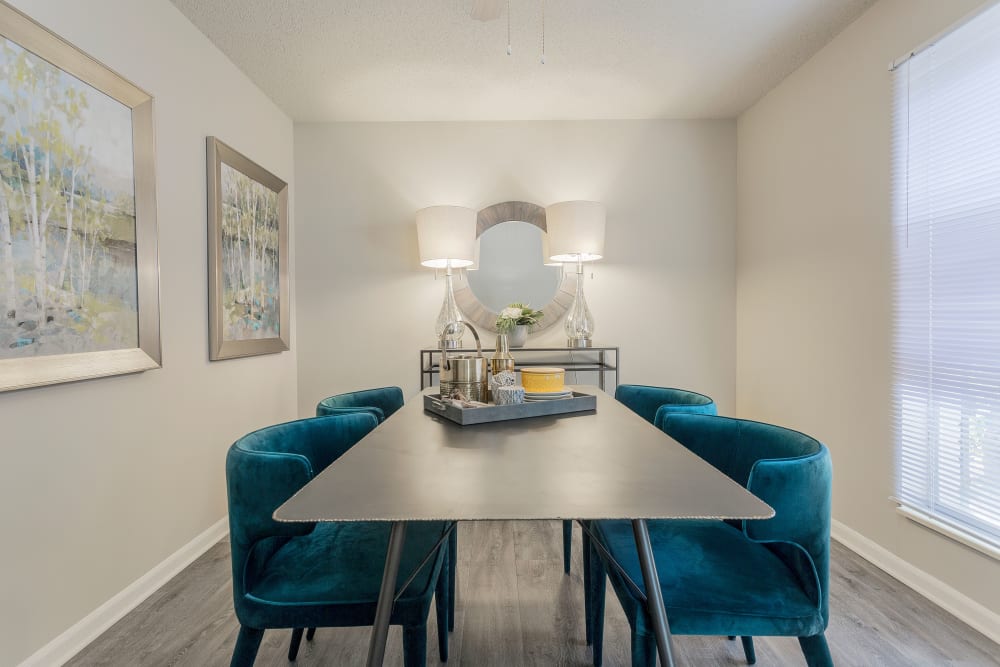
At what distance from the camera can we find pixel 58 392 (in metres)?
1.63

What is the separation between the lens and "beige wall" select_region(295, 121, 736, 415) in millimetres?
3471

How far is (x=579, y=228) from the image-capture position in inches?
124

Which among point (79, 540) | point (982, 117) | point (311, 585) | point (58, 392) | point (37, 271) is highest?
point (982, 117)

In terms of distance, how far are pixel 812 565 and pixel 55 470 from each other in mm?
2236

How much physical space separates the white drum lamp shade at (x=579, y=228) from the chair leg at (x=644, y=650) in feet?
7.97

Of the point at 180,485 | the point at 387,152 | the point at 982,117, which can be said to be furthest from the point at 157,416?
the point at 982,117

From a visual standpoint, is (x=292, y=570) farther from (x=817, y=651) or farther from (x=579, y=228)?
(x=579, y=228)

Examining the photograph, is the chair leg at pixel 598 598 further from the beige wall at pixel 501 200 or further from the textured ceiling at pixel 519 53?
the textured ceiling at pixel 519 53

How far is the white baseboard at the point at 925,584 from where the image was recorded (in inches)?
68.0

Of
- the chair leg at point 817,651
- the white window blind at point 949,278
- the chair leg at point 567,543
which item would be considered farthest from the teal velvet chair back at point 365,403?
the white window blind at point 949,278

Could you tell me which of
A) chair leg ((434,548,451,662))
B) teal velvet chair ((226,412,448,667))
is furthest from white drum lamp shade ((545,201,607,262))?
teal velvet chair ((226,412,448,667))

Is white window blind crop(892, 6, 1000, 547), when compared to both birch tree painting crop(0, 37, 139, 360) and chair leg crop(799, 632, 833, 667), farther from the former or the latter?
birch tree painting crop(0, 37, 139, 360)

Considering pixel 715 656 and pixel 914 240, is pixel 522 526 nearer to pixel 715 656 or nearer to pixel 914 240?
pixel 715 656

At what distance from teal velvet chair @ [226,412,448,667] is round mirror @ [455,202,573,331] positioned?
2.34m
